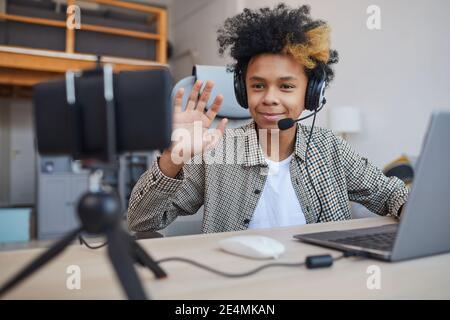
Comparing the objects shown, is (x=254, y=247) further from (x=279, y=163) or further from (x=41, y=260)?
(x=279, y=163)

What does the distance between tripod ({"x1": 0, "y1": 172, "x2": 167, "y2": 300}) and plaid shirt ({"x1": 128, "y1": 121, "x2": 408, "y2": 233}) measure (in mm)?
593

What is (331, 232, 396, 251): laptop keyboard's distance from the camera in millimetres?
598

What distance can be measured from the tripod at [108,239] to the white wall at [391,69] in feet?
6.30

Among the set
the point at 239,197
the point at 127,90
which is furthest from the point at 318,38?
the point at 127,90

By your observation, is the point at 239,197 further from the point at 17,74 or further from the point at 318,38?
the point at 17,74

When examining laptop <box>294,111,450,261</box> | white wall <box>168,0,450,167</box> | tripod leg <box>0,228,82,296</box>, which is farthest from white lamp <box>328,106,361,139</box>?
tripod leg <box>0,228,82,296</box>

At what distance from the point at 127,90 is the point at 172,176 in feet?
1.39

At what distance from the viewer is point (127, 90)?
40cm

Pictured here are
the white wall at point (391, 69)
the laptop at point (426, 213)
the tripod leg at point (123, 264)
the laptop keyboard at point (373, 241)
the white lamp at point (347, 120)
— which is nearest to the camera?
the tripod leg at point (123, 264)

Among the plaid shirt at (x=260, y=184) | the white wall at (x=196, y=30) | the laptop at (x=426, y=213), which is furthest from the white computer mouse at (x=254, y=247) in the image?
the white wall at (x=196, y=30)

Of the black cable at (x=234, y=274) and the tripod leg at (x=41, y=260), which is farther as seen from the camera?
the black cable at (x=234, y=274)

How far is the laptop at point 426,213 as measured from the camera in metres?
0.47

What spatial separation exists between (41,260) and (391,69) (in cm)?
255

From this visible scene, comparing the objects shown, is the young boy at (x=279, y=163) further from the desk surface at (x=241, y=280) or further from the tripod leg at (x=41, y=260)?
the tripod leg at (x=41, y=260)
